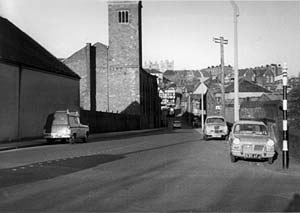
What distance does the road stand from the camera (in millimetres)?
9188

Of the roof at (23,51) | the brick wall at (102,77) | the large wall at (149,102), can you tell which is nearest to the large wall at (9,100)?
the roof at (23,51)

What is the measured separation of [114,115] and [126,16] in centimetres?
2139

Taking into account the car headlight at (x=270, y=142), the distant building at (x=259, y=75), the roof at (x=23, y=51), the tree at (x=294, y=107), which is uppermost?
the distant building at (x=259, y=75)

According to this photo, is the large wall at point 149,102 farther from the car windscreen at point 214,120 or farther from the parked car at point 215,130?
the parked car at point 215,130

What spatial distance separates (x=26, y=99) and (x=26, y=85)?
1.05 meters

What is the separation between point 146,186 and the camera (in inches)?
461

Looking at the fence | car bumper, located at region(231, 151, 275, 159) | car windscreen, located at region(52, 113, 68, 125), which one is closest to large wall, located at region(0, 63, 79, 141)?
car windscreen, located at region(52, 113, 68, 125)

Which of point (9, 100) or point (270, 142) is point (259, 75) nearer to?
point (9, 100)

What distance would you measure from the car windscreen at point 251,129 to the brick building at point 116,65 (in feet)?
190

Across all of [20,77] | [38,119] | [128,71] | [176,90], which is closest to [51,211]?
[20,77]

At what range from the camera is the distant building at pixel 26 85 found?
33.2 meters

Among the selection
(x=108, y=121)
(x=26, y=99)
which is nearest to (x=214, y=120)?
(x=26, y=99)

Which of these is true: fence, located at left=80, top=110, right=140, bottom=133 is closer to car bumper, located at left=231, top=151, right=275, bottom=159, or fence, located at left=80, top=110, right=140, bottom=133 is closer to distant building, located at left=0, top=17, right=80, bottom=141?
distant building, located at left=0, top=17, right=80, bottom=141

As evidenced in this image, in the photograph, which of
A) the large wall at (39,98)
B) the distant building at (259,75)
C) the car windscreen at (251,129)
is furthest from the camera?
the distant building at (259,75)
